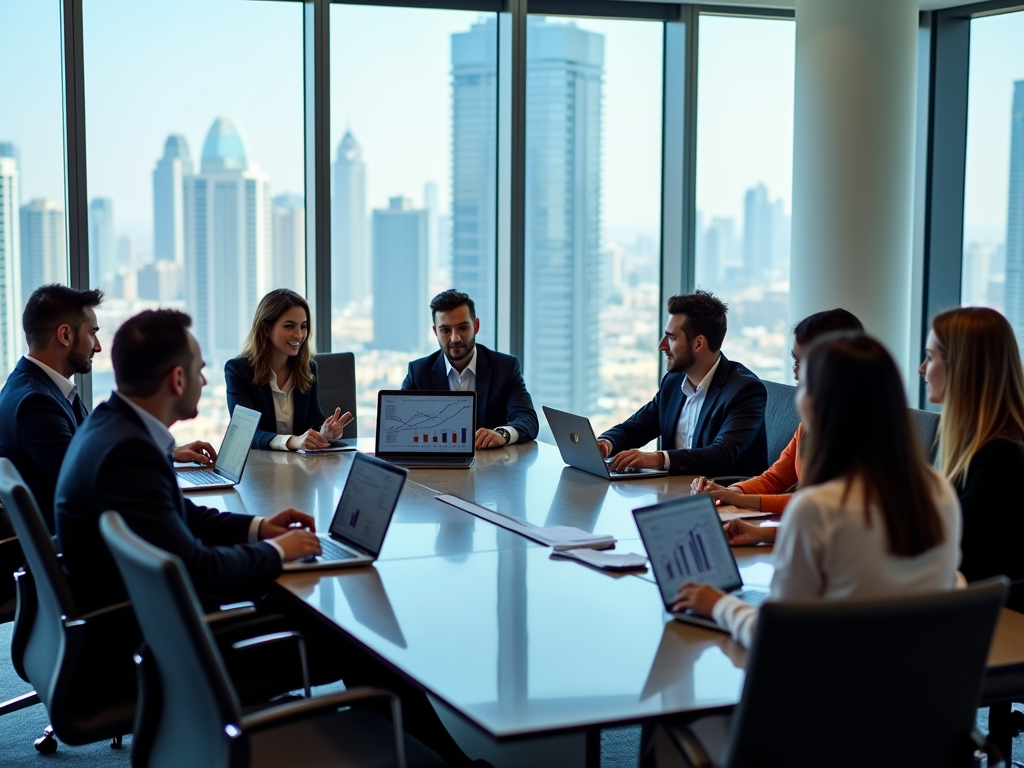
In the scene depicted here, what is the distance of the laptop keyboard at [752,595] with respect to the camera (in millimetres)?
2566

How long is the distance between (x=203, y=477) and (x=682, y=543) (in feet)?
7.34

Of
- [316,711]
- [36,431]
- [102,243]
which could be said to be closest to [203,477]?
[36,431]

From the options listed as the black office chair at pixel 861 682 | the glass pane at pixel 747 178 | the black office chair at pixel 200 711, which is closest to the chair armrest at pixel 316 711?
the black office chair at pixel 200 711

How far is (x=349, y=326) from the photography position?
6.63 meters

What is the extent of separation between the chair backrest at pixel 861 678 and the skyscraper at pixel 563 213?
17.0 ft

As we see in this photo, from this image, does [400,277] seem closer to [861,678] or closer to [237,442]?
[237,442]

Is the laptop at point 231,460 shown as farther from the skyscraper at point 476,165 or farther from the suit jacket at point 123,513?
the skyscraper at point 476,165

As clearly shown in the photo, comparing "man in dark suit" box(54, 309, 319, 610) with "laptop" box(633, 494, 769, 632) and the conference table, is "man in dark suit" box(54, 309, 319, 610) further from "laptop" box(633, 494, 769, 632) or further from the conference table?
"laptop" box(633, 494, 769, 632)

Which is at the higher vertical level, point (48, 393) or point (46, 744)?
point (48, 393)

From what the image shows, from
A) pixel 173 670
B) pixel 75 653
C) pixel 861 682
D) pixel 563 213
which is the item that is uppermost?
pixel 563 213

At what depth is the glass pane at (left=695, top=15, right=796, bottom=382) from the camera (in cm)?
706

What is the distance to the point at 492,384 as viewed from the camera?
5.29 m

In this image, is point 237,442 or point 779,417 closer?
point 237,442

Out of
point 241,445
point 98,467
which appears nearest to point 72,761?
point 241,445
